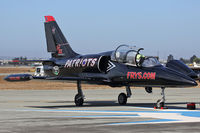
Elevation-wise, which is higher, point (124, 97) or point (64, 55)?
point (64, 55)

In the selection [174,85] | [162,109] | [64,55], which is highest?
[64,55]

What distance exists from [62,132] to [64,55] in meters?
14.4

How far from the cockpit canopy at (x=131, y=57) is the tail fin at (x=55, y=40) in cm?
509

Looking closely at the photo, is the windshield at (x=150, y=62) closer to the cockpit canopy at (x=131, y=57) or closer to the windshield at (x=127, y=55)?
the cockpit canopy at (x=131, y=57)

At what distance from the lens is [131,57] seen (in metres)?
19.9

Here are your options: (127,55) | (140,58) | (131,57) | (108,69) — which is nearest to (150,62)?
(140,58)

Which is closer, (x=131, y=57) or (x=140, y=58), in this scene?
(x=140, y=58)

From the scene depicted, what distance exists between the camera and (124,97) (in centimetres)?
2181

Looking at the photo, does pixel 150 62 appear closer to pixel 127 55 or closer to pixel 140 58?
pixel 140 58

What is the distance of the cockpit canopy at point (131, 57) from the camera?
62.9ft

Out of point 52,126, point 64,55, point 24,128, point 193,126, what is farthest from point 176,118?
point 64,55

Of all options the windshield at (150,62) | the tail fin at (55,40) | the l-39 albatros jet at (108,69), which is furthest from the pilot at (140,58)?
the tail fin at (55,40)

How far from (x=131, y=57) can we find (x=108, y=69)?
171 cm

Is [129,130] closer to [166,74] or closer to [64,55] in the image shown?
[166,74]
